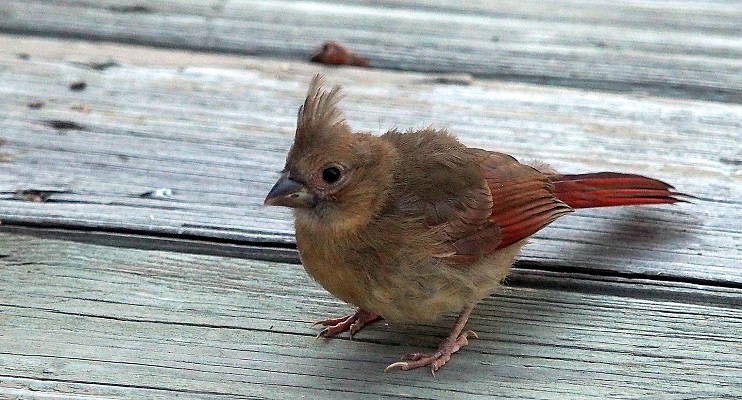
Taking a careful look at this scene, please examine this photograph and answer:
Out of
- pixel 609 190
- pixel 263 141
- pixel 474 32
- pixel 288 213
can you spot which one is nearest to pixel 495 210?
pixel 609 190

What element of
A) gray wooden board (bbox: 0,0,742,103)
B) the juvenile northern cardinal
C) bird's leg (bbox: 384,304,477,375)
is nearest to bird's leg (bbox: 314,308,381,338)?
the juvenile northern cardinal

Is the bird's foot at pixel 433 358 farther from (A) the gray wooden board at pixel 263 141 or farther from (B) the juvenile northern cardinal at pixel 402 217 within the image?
(A) the gray wooden board at pixel 263 141

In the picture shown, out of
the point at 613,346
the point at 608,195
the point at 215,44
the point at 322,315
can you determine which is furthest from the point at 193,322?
the point at 215,44

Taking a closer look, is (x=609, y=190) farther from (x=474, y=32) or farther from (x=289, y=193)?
(x=474, y=32)

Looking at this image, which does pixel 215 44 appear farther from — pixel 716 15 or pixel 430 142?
pixel 716 15

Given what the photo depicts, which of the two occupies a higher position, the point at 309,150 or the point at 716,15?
the point at 716,15

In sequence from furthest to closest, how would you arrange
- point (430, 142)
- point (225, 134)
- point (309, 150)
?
point (225, 134), point (430, 142), point (309, 150)

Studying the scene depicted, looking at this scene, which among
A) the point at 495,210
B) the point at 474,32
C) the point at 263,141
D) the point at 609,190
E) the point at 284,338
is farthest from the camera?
the point at 474,32
